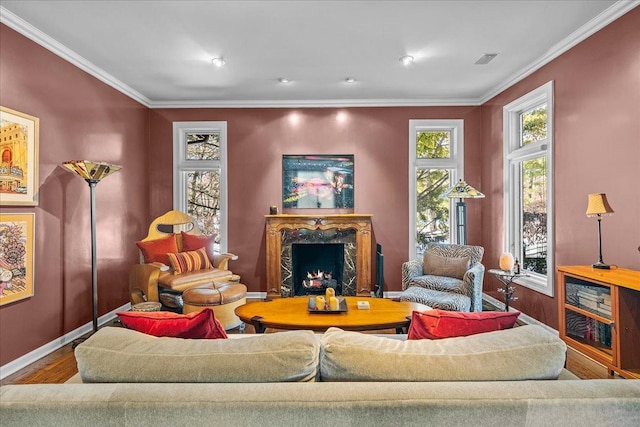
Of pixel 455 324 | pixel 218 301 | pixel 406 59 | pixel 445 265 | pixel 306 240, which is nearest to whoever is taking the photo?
pixel 455 324

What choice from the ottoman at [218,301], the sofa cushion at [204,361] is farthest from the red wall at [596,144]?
the ottoman at [218,301]

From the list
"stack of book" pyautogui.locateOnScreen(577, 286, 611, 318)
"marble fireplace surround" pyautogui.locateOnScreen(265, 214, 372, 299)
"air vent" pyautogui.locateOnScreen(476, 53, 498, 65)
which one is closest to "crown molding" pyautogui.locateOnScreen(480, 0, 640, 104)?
"air vent" pyautogui.locateOnScreen(476, 53, 498, 65)

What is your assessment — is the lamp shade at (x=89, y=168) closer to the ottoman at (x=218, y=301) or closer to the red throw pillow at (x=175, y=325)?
the ottoman at (x=218, y=301)

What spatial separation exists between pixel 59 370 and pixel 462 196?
14.6ft

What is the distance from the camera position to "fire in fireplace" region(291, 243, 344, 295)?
527 cm

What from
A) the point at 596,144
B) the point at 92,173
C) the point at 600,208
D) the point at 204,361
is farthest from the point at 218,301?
the point at 596,144

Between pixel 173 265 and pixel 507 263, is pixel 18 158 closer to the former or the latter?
pixel 173 265

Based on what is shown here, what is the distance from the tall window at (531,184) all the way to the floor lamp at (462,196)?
1.75ft

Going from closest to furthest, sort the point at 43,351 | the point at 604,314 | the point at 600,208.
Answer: the point at 604,314 < the point at 600,208 < the point at 43,351

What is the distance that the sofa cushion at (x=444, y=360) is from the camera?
109 cm

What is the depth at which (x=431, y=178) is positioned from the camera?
5.40 meters

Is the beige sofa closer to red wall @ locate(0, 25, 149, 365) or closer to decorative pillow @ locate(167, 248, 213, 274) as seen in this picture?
red wall @ locate(0, 25, 149, 365)

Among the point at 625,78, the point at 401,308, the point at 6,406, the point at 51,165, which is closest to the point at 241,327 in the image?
the point at 401,308

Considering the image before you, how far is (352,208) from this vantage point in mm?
5320
